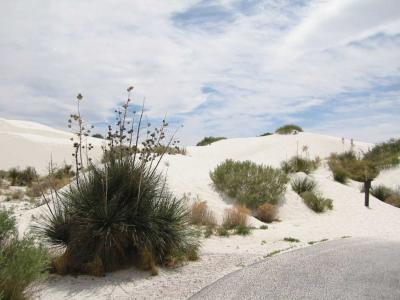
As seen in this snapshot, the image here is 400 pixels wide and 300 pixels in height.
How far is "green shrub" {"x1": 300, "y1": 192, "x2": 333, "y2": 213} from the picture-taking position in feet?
59.2

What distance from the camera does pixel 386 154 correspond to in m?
34.2

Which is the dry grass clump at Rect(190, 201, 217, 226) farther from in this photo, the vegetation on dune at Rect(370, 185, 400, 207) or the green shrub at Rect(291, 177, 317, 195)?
the vegetation on dune at Rect(370, 185, 400, 207)

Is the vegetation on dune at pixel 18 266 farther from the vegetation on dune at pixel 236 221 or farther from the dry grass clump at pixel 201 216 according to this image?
the dry grass clump at pixel 201 216

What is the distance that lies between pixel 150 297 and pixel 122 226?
1.63m

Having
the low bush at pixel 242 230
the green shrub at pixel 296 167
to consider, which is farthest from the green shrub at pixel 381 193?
the low bush at pixel 242 230

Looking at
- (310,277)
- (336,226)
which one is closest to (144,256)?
(310,277)

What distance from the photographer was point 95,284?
25.6ft

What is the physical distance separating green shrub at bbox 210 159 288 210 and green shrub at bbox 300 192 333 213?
0.93 m

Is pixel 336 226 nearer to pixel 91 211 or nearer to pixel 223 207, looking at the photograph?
pixel 223 207

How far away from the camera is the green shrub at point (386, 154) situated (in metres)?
30.1

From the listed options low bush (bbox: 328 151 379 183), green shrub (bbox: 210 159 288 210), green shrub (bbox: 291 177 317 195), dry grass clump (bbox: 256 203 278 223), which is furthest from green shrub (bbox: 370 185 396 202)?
dry grass clump (bbox: 256 203 278 223)

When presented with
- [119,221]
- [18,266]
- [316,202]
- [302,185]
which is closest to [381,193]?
[302,185]

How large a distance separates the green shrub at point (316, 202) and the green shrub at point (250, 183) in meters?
0.93

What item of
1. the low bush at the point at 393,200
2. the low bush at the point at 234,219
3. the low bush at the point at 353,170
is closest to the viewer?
the low bush at the point at 234,219
